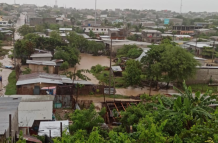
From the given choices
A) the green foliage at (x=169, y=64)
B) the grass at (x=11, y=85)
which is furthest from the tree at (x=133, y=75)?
the grass at (x=11, y=85)

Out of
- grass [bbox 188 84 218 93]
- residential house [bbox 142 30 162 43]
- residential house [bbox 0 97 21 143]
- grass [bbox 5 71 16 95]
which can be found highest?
residential house [bbox 142 30 162 43]

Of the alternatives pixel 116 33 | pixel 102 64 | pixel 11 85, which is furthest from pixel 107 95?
pixel 116 33

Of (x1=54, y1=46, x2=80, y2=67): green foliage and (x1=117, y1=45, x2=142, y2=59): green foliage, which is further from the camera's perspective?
(x1=117, y1=45, x2=142, y2=59): green foliage

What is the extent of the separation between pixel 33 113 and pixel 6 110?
2473mm

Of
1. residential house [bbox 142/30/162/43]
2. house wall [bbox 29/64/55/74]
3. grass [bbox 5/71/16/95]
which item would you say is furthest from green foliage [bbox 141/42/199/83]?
residential house [bbox 142/30/162/43]

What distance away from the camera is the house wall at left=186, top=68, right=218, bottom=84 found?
1819 centimetres

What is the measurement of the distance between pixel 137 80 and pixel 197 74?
541cm

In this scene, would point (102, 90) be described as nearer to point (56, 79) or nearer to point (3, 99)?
point (56, 79)

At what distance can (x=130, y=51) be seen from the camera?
81.5ft

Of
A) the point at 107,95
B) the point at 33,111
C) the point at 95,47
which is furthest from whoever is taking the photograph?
the point at 95,47

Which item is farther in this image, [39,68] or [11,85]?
[39,68]

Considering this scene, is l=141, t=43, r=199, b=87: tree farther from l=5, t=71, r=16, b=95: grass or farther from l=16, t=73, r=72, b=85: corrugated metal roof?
l=5, t=71, r=16, b=95: grass

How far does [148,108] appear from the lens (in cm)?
946

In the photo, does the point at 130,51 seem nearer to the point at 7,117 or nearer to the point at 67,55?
the point at 67,55
